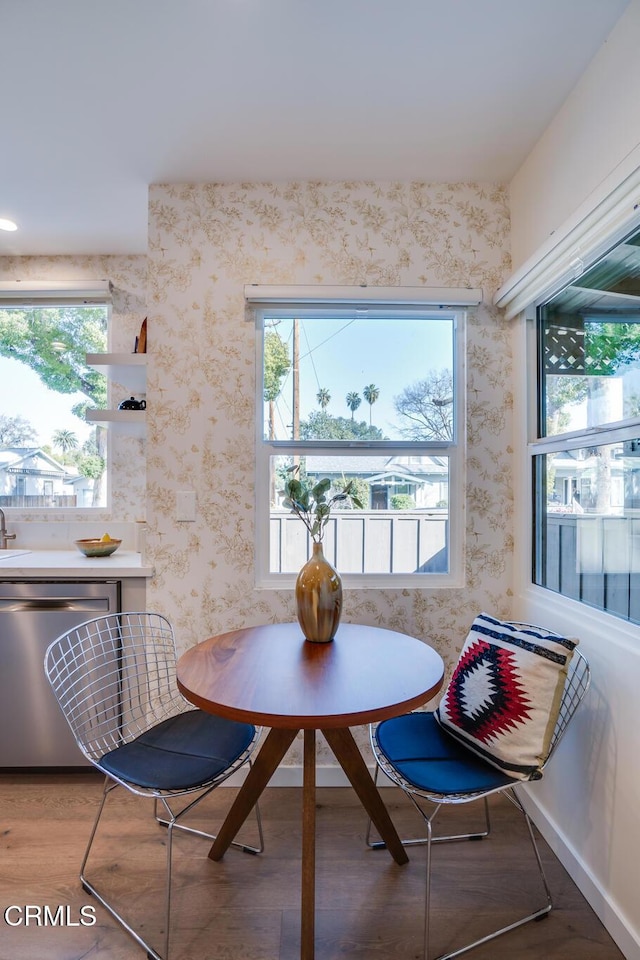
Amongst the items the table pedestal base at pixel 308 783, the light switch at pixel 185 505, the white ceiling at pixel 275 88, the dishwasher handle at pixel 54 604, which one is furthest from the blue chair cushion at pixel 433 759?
the white ceiling at pixel 275 88

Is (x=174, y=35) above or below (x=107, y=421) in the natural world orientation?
above

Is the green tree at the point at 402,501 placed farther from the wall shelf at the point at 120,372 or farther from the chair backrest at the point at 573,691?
the wall shelf at the point at 120,372

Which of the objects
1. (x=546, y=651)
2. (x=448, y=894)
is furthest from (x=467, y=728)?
(x=448, y=894)

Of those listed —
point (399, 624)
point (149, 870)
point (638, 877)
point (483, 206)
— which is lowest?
point (149, 870)

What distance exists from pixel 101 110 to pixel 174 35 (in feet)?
1.51

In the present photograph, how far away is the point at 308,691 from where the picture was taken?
1263mm

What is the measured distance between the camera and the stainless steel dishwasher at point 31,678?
210 centimetres

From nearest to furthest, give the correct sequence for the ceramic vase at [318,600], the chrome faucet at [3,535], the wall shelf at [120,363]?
the ceramic vase at [318,600]
the wall shelf at [120,363]
the chrome faucet at [3,535]

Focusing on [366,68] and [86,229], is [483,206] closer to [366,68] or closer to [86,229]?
[366,68]

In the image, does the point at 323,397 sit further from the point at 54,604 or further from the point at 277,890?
the point at 277,890

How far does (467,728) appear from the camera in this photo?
1.54 meters

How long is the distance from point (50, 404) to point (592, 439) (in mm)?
2857

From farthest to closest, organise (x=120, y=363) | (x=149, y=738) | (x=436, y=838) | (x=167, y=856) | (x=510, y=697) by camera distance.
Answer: (x=120, y=363), (x=436, y=838), (x=149, y=738), (x=510, y=697), (x=167, y=856)

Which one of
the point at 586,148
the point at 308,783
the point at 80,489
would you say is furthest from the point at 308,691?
the point at 80,489
